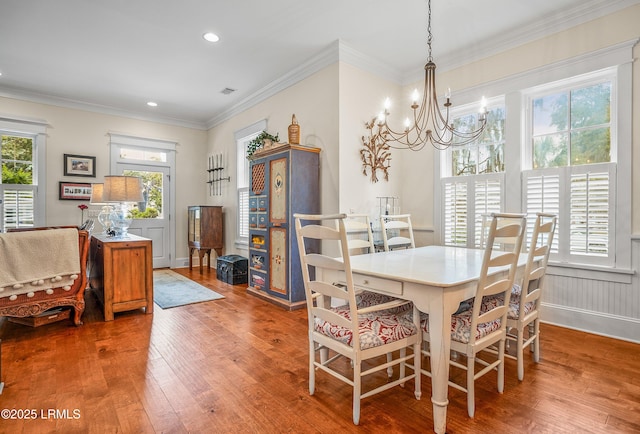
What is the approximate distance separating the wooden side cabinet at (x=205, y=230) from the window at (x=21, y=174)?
7.18 ft

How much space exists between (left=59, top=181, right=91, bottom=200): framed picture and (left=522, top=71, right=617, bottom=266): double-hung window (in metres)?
6.23

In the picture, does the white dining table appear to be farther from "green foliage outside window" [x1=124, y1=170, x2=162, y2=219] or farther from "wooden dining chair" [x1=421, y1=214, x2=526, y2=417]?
"green foliage outside window" [x1=124, y1=170, x2=162, y2=219]

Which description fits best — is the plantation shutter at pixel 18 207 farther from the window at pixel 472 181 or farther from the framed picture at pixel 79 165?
the window at pixel 472 181

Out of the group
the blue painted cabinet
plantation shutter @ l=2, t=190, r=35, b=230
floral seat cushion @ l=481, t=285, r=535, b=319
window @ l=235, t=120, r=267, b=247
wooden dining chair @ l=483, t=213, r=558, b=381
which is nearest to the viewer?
wooden dining chair @ l=483, t=213, r=558, b=381

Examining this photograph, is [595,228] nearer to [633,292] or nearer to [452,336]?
[633,292]

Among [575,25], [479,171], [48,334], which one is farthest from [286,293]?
[575,25]

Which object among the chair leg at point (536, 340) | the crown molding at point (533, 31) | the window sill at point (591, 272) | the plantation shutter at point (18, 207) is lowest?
the chair leg at point (536, 340)

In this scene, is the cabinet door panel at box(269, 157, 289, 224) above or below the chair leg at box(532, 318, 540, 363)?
above

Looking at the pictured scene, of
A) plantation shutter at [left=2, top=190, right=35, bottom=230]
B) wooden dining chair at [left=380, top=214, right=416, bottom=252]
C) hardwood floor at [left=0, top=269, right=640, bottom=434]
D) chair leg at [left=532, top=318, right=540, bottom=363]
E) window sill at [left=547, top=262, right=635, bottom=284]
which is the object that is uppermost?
plantation shutter at [left=2, top=190, right=35, bottom=230]

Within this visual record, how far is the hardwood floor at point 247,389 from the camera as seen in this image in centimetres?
168

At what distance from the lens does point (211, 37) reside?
3.48m

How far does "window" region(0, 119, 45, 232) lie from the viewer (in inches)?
191

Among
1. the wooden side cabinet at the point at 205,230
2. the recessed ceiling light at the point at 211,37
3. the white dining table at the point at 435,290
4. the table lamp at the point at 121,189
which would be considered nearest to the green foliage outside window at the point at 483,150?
the white dining table at the point at 435,290

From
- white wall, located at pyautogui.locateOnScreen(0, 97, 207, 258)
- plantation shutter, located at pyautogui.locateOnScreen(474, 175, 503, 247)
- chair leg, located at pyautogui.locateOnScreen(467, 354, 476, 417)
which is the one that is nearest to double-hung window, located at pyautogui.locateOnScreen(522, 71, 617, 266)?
plantation shutter, located at pyautogui.locateOnScreen(474, 175, 503, 247)
